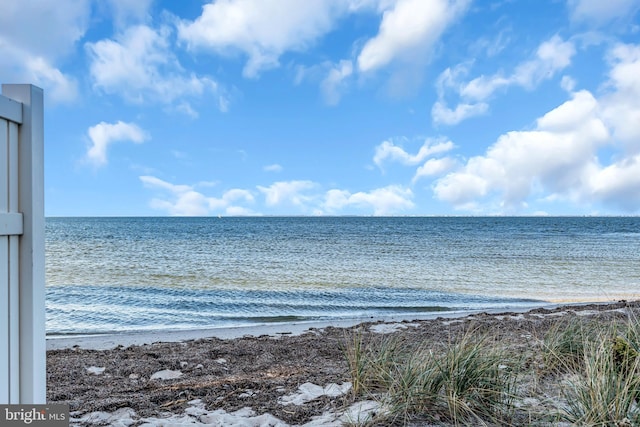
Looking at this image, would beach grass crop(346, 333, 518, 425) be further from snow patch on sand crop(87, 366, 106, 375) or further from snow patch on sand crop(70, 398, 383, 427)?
snow patch on sand crop(87, 366, 106, 375)

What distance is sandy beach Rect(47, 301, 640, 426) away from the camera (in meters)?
3.66

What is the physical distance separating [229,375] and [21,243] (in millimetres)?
3487

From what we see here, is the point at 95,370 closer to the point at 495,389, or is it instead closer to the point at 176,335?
the point at 176,335

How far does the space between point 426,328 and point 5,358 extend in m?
6.89

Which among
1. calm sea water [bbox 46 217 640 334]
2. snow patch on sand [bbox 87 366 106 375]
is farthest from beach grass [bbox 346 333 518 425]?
calm sea water [bbox 46 217 640 334]

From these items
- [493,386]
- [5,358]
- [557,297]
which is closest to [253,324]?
[493,386]

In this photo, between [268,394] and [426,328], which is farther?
[426,328]

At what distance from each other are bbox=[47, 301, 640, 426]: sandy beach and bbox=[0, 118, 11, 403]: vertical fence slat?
1704 millimetres

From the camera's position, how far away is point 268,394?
4238mm

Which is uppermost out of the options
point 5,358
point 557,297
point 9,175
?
point 9,175

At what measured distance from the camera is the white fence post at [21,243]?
2043 mm

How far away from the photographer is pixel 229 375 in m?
5.18

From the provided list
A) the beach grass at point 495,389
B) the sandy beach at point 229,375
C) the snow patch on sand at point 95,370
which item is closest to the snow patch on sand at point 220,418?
the sandy beach at point 229,375

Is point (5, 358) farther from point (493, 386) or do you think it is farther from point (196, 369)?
point (196, 369)
